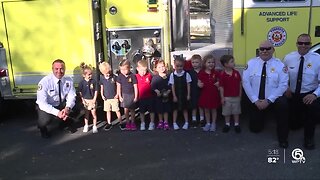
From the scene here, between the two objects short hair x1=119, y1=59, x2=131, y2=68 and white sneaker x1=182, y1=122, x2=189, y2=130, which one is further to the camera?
white sneaker x1=182, y1=122, x2=189, y2=130

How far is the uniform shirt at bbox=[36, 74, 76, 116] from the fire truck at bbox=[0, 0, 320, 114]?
22 centimetres

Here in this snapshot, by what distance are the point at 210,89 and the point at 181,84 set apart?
413 millimetres

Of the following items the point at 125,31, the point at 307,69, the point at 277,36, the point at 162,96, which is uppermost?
the point at 125,31

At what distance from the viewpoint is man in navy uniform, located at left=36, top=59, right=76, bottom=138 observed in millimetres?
5555

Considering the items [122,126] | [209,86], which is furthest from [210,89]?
[122,126]

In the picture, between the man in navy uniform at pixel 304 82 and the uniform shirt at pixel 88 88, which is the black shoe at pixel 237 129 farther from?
the uniform shirt at pixel 88 88

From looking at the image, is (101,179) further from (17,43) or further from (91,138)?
(17,43)

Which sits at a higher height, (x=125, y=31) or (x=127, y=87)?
(x=125, y=31)

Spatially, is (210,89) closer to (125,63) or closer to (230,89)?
(230,89)

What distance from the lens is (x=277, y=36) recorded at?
5574mm

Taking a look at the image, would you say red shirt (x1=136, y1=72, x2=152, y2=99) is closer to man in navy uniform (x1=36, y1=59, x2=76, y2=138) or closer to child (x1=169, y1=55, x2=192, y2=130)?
child (x1=169, y1=55, x2=192, y2=130)

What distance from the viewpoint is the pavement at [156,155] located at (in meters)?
4.31

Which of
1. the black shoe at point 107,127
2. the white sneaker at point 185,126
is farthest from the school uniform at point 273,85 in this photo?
the black shoe at point 107,127

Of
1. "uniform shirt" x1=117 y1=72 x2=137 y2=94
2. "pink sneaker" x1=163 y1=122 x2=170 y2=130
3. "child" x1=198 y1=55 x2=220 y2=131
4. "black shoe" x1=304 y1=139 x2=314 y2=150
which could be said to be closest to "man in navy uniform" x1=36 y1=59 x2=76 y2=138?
"uniform shirt" x1=117 y1=72 x2=137 y2=94
